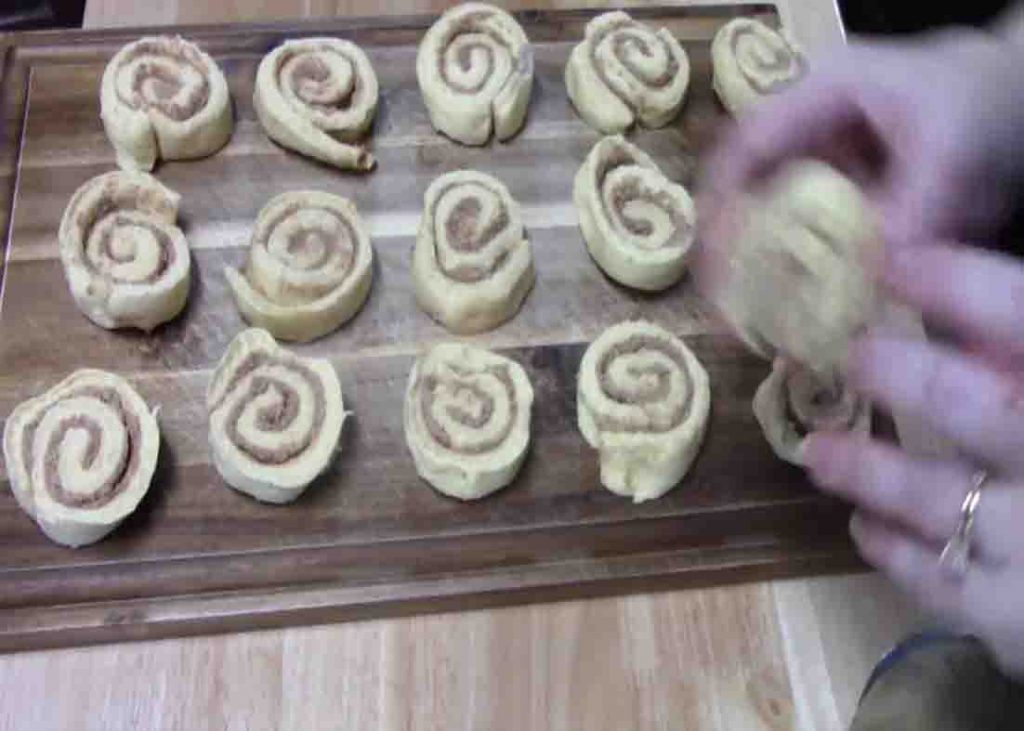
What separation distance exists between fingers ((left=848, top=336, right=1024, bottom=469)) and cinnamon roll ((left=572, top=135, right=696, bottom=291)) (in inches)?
28.5

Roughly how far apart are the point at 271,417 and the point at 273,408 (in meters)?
0.01

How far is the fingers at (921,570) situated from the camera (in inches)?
32.4

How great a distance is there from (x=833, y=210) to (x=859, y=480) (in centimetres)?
35

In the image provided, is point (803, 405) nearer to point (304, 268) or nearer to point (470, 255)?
point (470, 255)

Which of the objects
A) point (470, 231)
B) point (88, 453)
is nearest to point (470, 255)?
point (470, 231)

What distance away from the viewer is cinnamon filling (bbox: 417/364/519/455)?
1426 millimetres

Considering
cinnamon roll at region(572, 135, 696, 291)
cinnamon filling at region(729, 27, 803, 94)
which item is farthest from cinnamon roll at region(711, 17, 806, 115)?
cinnamon roll at region(572, 135, 696, 291)

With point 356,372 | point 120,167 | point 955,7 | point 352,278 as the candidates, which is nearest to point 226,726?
point 356,372

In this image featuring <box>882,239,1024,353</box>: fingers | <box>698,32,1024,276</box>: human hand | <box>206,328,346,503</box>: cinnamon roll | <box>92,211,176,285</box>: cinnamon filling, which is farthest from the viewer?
<box>92,211,176,285</box>: cinnamon filling

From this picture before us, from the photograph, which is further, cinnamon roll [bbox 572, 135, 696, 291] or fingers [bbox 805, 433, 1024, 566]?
cinnamon roll [bbox 572, 135, 696, 291]

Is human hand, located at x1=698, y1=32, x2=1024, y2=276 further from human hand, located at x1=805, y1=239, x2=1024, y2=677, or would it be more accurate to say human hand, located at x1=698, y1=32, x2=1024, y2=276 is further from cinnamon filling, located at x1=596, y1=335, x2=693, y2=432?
cinnamon filling, located at x1=596, y1=335, x2=693, y2=432

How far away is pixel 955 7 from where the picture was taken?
159 cm

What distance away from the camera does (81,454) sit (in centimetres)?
138

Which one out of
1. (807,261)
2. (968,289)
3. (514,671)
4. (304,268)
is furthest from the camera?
(304,268)
